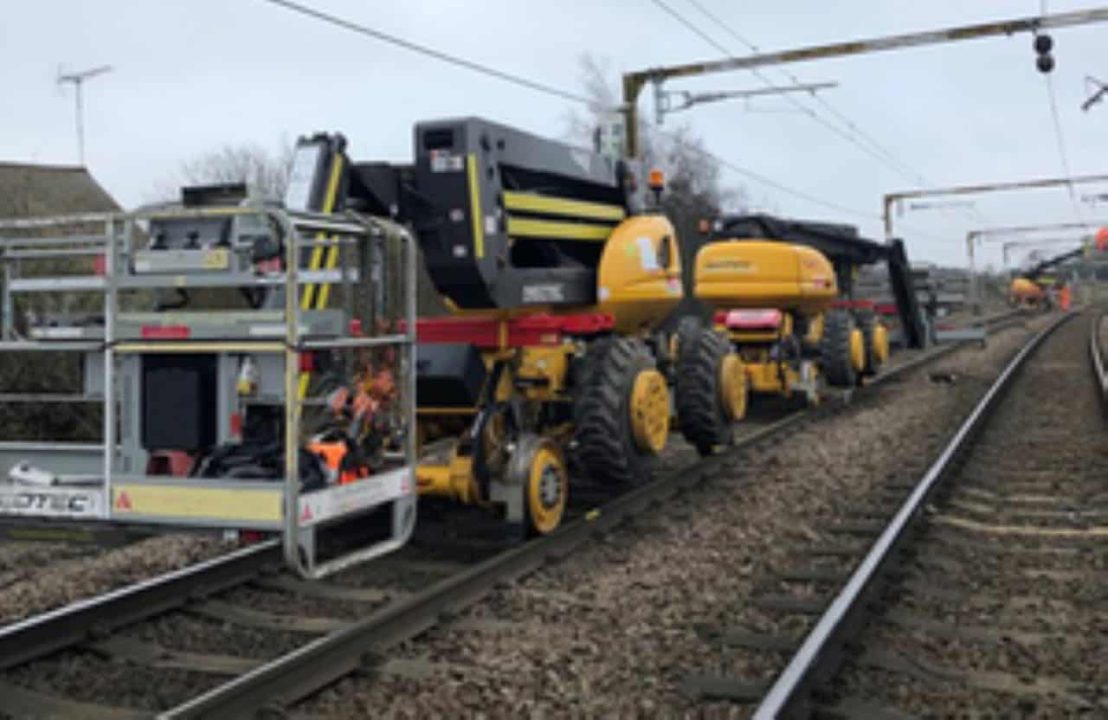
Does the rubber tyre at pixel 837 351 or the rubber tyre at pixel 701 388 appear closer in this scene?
the rubber tyre at pixel 701 388

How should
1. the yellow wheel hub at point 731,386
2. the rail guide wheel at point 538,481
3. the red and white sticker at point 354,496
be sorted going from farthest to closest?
the yellow wheel hub at point 731,386
the rail guide wheel at point 538,481
the red and white sticker at point 354,496

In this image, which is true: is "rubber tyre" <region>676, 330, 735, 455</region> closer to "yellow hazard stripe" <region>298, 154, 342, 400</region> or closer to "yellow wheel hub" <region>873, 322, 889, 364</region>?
"yellow hazard stripe" <region>298, 154, 342, 400</region>

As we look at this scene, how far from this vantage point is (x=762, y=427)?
46.8 feet

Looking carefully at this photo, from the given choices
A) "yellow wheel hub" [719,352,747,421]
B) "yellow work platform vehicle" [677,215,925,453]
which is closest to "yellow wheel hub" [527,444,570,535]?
"yellow work platform vehicle" [677,215,925,453]

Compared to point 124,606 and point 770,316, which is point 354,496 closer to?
point 124,606

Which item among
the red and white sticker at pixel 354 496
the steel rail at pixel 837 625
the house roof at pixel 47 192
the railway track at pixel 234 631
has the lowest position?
the railway track at pixel 234 631

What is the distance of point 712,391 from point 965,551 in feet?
10.5

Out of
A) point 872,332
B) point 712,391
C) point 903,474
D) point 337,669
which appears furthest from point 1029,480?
point 872,332

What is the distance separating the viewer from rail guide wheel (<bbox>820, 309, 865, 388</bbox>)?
1667cm

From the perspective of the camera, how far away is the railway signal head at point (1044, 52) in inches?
677

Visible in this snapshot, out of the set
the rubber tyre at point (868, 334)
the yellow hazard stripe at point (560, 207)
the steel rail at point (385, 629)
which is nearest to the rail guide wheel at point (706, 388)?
the steel rail at point (385, 629)

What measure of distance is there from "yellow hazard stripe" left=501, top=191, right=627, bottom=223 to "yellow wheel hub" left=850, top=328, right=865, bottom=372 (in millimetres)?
9095

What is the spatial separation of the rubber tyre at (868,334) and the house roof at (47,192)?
40.9 feet

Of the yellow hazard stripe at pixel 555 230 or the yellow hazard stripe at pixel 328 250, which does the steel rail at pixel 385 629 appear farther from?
the yellow hazard stripe at pixel 555 230
